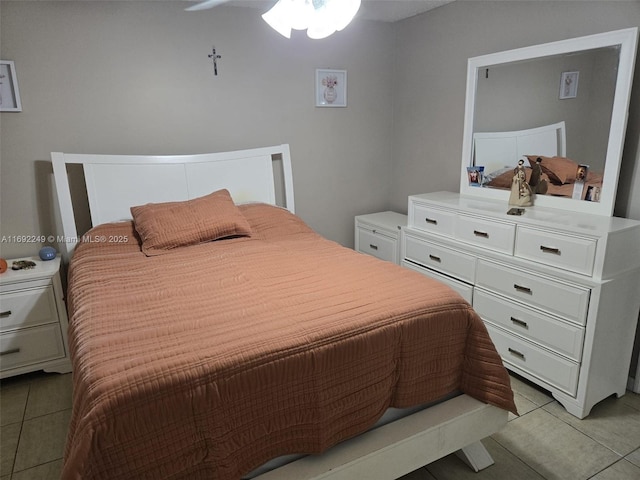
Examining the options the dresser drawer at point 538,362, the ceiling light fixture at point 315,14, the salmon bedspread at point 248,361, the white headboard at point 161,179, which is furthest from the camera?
the white headboard at point 161,179

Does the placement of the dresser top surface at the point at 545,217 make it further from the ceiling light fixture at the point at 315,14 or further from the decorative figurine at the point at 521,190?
the ceiling light fixture at the point at 315,14

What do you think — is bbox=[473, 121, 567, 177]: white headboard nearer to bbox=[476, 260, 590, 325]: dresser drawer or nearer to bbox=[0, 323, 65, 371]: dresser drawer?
bbox=[476, 260, 590, 325]: dresser drawer

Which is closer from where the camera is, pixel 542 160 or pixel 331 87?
pixel 542 160

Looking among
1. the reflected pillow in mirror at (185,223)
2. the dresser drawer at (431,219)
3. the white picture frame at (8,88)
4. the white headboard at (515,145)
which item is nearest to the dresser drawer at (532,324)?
the dresser drawer at (431,219)

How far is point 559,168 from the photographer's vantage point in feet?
7.88

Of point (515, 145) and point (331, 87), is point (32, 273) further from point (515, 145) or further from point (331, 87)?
point (515, 145)

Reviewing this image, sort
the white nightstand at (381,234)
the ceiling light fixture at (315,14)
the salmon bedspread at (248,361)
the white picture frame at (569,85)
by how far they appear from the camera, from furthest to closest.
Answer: the white nightstand at (381,234) → the white picture frame at (569,85) → the ceiling light fixture at (315,14) → the salmon bedspread at (248,361)

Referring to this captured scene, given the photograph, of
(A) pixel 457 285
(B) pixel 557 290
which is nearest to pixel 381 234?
(A) pixel 457 285

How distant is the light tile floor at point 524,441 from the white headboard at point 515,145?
1.33 m

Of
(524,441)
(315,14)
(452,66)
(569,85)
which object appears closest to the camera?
(315,14)

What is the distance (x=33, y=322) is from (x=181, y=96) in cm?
167

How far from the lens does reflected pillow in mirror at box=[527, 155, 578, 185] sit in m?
2.33

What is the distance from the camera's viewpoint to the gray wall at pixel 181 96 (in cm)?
254

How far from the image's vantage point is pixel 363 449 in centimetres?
146
